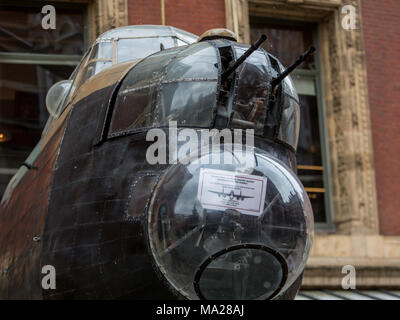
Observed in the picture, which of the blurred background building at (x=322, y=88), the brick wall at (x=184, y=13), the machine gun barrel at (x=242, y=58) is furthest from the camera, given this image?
the brick wall at (x=184, y=13)

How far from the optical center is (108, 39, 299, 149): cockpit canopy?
4.32m

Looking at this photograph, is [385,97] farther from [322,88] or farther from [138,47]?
[138,47]

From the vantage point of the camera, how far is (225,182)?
397 centimetres

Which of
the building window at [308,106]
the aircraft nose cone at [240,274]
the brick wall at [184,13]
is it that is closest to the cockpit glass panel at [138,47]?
the aircraft nose cone at [240,274]

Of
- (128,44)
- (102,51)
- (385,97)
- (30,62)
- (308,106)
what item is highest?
(30,62)

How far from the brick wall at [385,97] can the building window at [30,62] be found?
4.89m

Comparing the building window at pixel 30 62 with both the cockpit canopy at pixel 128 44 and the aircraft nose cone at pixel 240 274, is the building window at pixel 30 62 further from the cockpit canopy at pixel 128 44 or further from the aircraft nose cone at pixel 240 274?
the aircraft nose cone at pixel 240 274

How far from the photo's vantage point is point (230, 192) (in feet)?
13.0

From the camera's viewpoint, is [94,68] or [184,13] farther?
[184,13]

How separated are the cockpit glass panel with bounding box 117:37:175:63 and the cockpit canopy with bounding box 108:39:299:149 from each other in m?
1.46

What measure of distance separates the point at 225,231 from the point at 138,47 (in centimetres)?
261

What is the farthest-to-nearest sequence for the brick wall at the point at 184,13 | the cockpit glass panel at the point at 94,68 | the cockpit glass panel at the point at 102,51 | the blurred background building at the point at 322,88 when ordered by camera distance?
1. the brick wall at the point at 184,13
2. the blurred background building at the point at 322,88
3. the cockpit glass panel at the point at 102,51
4. the cockpit glass panel at the point at 94,68

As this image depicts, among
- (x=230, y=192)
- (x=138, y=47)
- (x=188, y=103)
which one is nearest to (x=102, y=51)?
(x=138, y=47)

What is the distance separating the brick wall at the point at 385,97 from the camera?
15.1 metres
